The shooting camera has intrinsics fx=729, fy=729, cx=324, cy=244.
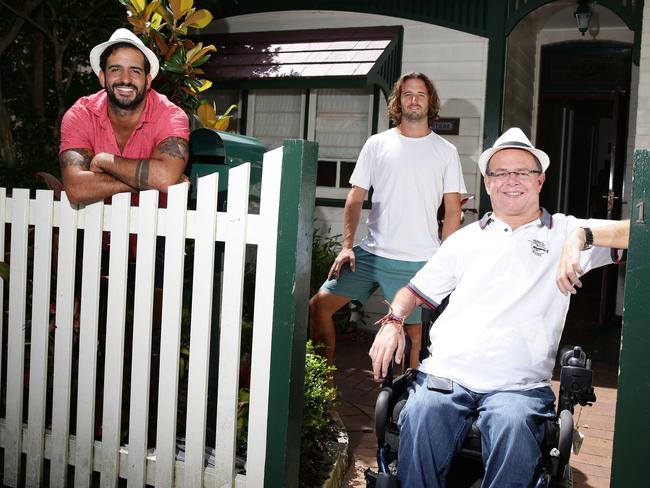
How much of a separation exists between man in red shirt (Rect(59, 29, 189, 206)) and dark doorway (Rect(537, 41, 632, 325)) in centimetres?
548

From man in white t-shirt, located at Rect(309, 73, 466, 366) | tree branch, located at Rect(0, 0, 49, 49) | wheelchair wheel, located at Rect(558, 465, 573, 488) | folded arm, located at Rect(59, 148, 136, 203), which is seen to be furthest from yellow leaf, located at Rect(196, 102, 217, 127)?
wheelchair wheel, located at Rect(558, 465, 573, 488)

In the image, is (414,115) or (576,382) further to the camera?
(414,115)

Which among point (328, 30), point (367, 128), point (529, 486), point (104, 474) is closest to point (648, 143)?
point (367, 128)

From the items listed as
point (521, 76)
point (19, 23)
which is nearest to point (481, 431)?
point (19, 23)

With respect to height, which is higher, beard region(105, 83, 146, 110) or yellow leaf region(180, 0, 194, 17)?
yellow leaf region(180, 0, 194, 17)

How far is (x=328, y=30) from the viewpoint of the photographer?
7.93 m

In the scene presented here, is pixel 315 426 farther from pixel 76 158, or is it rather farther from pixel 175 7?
pixel 175 7

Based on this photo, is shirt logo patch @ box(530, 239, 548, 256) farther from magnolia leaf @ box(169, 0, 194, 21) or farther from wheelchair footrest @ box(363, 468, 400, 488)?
magnolia leaf @ box(169, 0, 194, 21)

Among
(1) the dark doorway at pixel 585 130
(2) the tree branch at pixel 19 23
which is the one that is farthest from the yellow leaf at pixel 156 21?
(1) the dark doorway at pixel 585 130

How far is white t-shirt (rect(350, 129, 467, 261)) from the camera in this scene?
165 inches

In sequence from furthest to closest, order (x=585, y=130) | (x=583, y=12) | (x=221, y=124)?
(x=585, y=130) → (x=583, y=12) → (x=221, y=124)

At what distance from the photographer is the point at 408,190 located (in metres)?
4.22

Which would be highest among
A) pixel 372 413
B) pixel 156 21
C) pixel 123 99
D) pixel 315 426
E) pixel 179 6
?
pixel 179 6

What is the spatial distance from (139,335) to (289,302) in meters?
0.70
